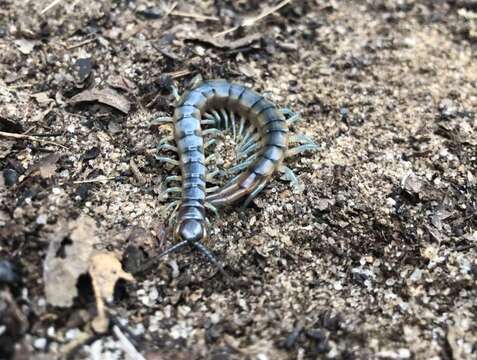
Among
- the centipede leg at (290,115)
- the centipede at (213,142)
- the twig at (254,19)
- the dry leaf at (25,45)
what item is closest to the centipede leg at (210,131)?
the centipede at (213,142)

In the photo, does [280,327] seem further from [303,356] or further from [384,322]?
[384,322]

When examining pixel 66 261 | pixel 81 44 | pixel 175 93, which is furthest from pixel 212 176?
pixel 81 44

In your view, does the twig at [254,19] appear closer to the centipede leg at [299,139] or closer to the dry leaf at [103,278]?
the centipede leg at [299,139]

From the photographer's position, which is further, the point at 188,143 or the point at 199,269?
the point at 188,143

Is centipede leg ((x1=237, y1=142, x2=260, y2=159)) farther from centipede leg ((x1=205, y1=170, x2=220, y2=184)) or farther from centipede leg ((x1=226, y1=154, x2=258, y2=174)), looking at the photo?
centipede leg ((x1=205, y1=170, x2=220, y2=184))

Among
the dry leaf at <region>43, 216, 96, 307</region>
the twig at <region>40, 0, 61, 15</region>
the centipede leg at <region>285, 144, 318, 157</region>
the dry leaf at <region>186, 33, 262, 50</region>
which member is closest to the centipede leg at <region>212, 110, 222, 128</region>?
the centipede leg at <region>285, 144, 318, 157</region>

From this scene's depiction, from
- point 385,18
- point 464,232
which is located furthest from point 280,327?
point 385,18
